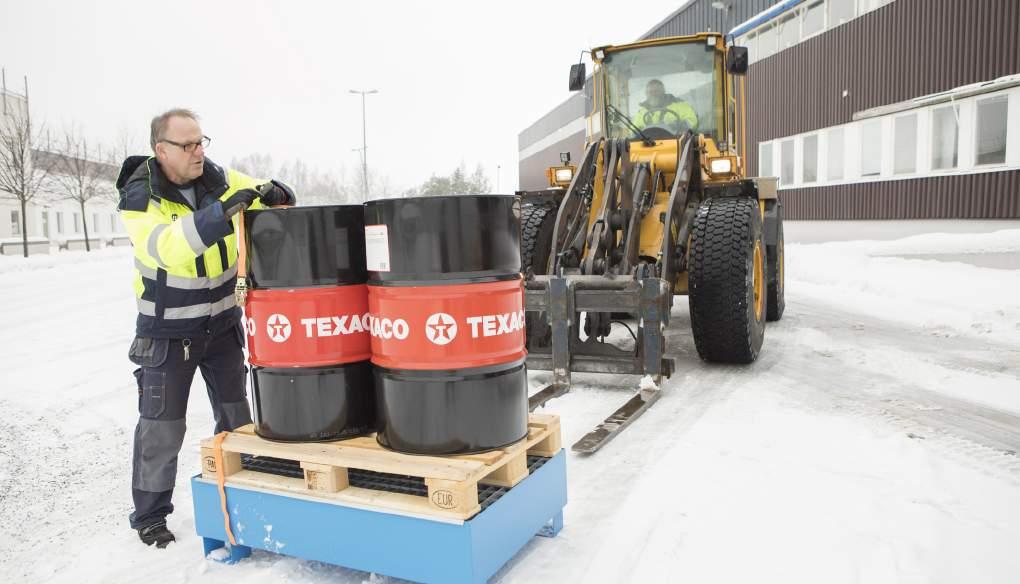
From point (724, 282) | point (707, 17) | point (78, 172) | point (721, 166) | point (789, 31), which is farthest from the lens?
point (78, 172)

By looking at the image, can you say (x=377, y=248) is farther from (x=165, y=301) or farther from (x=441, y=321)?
(x=165, y=301)

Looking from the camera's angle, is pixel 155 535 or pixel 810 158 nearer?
pixel 155 535

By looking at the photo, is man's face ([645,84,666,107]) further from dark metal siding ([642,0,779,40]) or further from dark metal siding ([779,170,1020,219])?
dark metal siding ([642,0,779,40])

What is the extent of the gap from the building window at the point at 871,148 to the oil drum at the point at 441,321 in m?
14.2

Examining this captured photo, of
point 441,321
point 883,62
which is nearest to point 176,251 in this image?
point 441,321

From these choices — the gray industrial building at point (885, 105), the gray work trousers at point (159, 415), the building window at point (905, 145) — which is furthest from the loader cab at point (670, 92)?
the building window at point (905, 145)

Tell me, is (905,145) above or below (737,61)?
below

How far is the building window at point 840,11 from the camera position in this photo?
15523mm

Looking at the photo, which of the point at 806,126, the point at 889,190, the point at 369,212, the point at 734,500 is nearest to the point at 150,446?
the point at 369,212

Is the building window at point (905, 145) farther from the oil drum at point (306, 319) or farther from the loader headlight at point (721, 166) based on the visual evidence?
the oil drum at point (306, 319)

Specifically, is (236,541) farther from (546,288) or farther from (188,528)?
(546,288)

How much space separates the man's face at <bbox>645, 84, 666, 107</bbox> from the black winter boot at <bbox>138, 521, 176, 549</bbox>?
5.82 m

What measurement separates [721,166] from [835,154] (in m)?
11.2

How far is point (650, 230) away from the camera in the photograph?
20.7 ft
